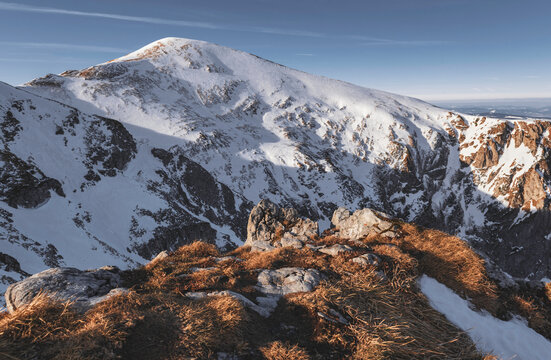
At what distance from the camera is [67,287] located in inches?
238

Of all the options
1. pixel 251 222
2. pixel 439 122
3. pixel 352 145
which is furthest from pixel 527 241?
pixel 251 222

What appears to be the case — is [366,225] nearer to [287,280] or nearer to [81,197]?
[287,280]

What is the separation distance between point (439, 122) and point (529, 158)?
4065 centimetres

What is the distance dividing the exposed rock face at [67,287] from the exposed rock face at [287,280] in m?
3.48

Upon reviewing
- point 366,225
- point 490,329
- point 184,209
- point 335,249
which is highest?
point 335,249

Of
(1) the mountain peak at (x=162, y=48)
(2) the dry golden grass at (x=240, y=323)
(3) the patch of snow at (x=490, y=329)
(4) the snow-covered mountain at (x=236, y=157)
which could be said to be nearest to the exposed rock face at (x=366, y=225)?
(3) the patch of snow at (x=490, y=329)

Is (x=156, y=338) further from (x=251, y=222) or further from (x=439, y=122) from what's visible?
(x=439, y=122)

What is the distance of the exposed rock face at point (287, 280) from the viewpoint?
22.4ft

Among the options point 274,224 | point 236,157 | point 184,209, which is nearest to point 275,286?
point 274,224

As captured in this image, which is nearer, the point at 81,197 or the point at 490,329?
the point at 490,329

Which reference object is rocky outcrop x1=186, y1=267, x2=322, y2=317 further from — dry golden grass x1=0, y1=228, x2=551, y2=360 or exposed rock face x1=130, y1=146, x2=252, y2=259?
exposed rock face x1=130, y1=146, x2=252, y2=259

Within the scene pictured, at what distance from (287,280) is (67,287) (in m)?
5.27

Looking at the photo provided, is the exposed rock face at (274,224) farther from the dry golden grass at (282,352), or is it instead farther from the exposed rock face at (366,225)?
the dry golden grass at (282,352)

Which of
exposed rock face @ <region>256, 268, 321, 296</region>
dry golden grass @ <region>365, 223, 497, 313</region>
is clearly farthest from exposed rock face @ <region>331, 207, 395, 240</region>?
exposed rock face @ <region>256, 268, 321, 296</region>
